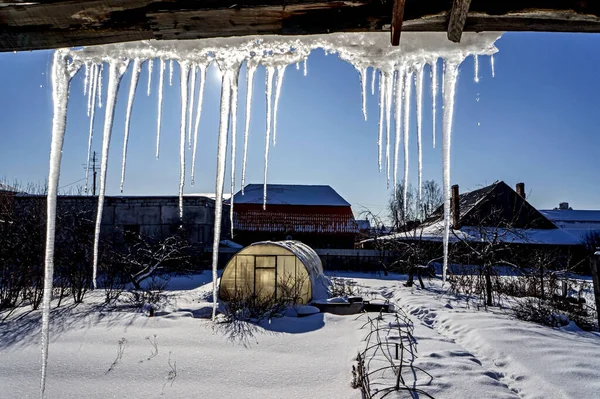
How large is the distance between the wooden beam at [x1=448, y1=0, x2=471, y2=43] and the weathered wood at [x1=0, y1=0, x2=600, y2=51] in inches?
1.3

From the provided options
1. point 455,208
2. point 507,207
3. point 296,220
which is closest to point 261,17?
point 455,208

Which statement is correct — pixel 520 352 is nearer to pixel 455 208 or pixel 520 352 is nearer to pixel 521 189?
pixel 455 208

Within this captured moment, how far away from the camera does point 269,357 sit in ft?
20.2

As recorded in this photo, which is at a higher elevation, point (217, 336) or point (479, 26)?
point (479, 26)

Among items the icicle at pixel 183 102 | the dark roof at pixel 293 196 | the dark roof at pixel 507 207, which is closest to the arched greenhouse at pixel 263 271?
the icicle at pixel 183 102

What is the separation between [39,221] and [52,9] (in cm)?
1282

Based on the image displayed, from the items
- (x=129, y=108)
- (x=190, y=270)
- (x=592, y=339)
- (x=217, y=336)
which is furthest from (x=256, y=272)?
(x=129, y=108)

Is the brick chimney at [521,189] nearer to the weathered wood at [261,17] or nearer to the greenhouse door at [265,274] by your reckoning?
the greenhouse door at [265,274]

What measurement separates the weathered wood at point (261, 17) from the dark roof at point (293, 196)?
21.4 m

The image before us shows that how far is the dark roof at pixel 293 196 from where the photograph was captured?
23859mm

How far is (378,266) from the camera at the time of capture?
19.7m

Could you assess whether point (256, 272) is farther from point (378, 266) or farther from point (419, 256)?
point (378, 266)

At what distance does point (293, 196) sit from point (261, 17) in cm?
2356

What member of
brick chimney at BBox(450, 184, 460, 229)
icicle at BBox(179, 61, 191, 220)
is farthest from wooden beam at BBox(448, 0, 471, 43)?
brick chimney at BBox(450, 184, 460, 229)
